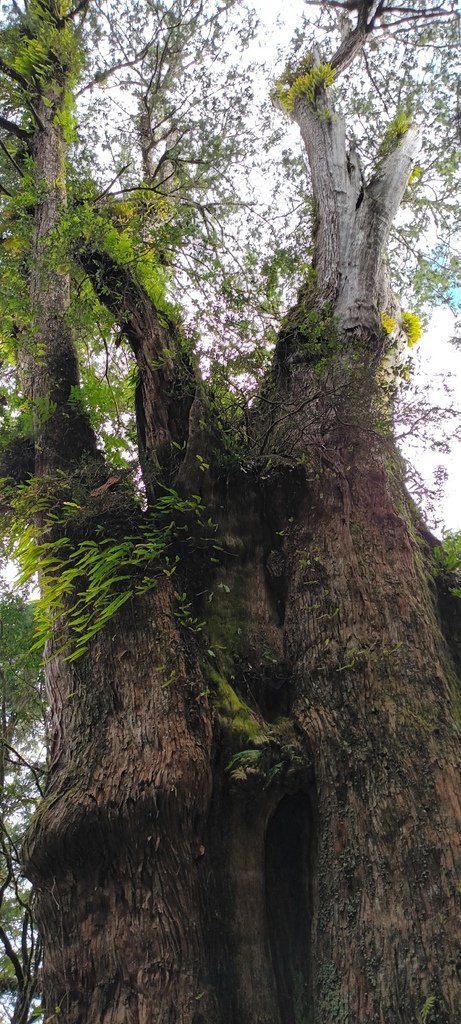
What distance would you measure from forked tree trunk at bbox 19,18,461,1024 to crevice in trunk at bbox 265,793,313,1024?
10mm

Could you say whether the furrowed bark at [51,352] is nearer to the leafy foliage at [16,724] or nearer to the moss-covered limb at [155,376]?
the moss-covered limb at [155,376]

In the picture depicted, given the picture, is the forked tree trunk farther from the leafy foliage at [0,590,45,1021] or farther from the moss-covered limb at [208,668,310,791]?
the leafy foliage at [0,590,45,1021]

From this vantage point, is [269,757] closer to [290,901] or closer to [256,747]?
[256,747]

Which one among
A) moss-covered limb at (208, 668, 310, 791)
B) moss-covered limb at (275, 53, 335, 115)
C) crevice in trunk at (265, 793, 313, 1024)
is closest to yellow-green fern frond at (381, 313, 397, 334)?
moss-covered limb at (275, 53, 335, 115)

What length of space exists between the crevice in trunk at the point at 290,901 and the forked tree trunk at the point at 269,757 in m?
0.01

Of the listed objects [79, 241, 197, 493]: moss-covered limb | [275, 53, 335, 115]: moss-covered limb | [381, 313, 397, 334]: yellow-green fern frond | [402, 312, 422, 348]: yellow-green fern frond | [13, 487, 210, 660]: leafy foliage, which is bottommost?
[13, 487, 210, 660]: leafy foliage

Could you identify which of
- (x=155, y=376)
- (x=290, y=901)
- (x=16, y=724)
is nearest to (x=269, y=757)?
(x=290, y=901)

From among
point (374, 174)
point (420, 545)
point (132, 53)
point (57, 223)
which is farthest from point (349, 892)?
point (132, 53)

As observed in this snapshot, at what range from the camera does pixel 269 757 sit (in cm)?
319

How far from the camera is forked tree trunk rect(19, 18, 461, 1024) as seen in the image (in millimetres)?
2682

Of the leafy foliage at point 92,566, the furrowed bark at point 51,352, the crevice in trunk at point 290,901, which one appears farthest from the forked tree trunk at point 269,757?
the furrowed bark at point 51,352

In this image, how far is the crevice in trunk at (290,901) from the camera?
295 cm

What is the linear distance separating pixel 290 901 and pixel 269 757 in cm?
75

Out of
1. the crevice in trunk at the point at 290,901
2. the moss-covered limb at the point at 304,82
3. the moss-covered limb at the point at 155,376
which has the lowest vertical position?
the crevice in trunk at the point at 290,901
